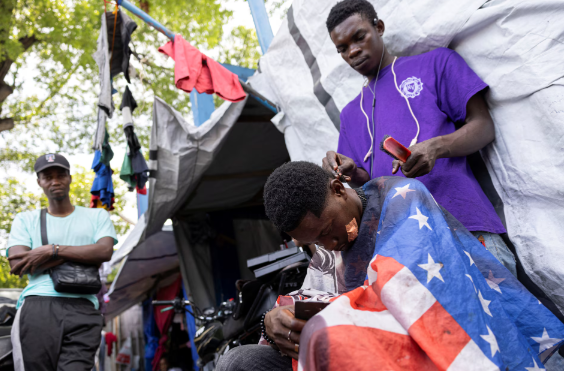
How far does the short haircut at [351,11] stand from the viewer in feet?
7.11

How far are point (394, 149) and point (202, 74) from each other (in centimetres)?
257

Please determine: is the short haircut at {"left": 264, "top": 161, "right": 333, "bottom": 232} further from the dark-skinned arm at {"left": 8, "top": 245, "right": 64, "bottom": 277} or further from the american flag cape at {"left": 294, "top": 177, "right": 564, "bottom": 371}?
the dark-skinned arm at {"left": 8, "top": 245, "right": 64, "bottom": 277}

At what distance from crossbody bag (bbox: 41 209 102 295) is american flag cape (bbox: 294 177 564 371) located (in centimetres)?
206

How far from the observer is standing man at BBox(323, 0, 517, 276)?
168 centimetres

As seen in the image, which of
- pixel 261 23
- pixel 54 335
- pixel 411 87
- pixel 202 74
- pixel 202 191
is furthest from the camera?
pixel 202 191

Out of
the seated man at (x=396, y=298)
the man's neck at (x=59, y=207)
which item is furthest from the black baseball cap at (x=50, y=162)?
the seated man at (x=396, y=298)

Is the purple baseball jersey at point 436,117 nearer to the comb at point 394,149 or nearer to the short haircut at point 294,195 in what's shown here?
the comb at point 394,149

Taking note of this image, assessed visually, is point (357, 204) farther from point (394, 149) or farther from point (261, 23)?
point (261, 23)

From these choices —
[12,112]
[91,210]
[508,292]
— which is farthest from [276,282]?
[12,112]

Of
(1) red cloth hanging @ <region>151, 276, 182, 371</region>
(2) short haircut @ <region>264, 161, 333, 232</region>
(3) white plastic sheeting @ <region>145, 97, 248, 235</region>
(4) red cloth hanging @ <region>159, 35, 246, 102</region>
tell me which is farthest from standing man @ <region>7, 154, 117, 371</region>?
(1) red cloth hanging @ <region>151, 276, 182, 371</region>

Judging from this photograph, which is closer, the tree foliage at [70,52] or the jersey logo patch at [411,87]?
the jersey logo patch at [411,87]

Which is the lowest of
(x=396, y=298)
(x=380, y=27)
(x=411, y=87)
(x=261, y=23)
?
(x=396, y=298)

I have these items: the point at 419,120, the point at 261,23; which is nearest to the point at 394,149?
the point at 419,120

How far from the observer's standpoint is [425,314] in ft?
3.71
